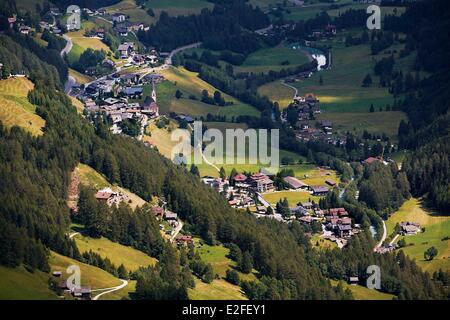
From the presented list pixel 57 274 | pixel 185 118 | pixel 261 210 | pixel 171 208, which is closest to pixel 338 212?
pixel 261 210

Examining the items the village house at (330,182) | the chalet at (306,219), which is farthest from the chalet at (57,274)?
the village house at (330,182)

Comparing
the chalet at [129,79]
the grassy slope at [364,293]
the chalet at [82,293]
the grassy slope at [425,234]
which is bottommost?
the grassy slope at [425,234]

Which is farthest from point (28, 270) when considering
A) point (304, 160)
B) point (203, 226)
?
point (304, 160)

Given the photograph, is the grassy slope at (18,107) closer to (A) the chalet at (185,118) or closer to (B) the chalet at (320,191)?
(B) the chalet at (320,191)

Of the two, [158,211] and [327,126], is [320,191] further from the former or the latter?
[327,126]
